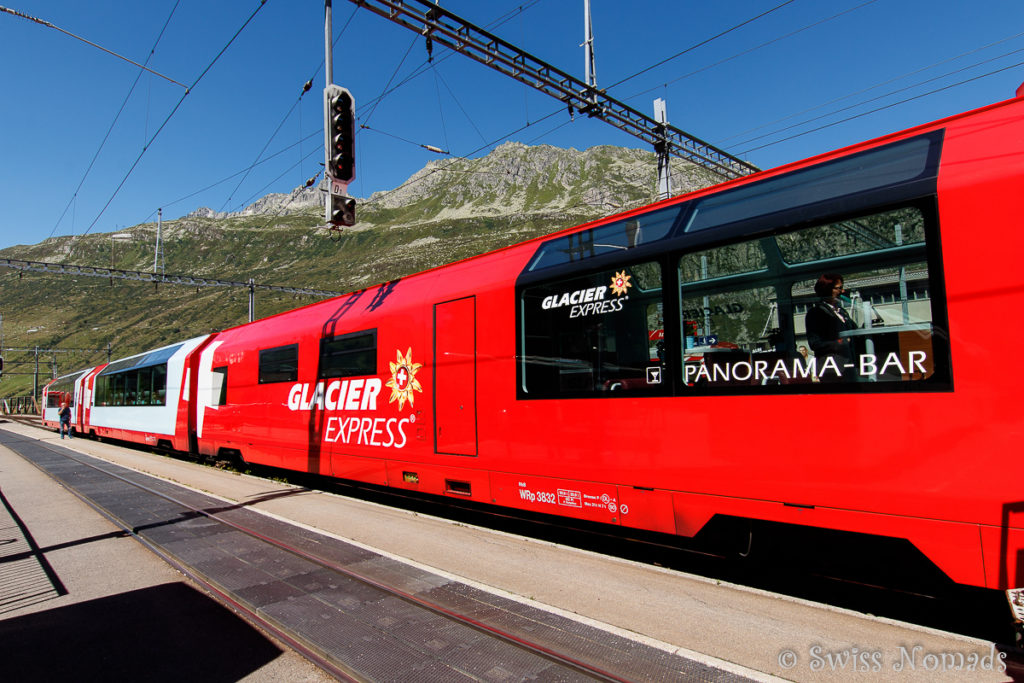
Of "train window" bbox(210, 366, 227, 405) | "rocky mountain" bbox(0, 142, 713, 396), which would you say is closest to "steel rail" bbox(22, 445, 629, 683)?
"train window" bbox(210, 366, 227, 405)

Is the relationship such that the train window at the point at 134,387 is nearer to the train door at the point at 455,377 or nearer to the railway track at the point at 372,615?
the railway track at the point at 372,615

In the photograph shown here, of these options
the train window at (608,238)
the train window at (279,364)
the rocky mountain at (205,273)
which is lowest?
the train window at (279,364)

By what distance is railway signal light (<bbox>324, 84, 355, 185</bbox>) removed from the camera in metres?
10.0

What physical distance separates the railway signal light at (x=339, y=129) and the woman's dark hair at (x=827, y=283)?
26.6ft

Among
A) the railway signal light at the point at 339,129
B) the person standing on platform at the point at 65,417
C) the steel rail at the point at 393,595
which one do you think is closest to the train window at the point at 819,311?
the steel rail at the point at 393,595

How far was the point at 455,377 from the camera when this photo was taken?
7523mm

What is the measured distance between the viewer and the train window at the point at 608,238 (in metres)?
5.66

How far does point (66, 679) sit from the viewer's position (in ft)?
12.1

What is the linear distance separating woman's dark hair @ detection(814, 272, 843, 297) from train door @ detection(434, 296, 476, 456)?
4.06 meters

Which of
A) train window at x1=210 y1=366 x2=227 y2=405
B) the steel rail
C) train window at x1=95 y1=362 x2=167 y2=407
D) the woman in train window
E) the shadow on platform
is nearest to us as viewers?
the steel rail

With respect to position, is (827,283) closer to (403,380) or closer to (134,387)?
(403,380)

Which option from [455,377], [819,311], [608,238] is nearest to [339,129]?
[455,377]

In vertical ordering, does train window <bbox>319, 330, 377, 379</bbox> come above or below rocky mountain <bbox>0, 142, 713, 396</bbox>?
below

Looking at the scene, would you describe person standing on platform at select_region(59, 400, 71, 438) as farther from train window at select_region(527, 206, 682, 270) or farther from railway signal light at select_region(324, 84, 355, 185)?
train window at select_region(527, 206, 682, 270)
